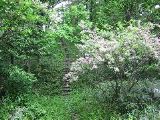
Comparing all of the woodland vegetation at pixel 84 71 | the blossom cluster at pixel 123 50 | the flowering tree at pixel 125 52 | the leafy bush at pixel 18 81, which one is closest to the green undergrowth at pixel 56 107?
the woodland vegetation at pixel 84 71

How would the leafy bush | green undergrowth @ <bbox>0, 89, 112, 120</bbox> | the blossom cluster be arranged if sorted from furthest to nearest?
the leafy bush → green undergrowth @ <bbox>0, 89, 112, 120</bbox> → the blossom cluster

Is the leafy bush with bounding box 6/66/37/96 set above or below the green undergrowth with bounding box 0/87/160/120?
above

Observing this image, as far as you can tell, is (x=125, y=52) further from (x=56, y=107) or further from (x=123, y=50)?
(x=56, y=107)

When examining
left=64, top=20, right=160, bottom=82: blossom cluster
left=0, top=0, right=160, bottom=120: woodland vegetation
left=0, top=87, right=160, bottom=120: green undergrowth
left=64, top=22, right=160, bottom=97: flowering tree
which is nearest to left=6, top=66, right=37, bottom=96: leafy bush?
left=0, top=0, right=160, bottom=120: woodland vegetation

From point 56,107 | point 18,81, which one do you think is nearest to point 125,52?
point 56,107

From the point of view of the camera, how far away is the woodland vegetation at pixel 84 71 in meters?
17.1

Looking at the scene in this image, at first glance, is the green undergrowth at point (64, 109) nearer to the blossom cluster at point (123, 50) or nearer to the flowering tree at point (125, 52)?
the flowering tree at point (125, 52)

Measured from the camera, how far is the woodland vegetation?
1708 centimetres

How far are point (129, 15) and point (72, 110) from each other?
32.8ft

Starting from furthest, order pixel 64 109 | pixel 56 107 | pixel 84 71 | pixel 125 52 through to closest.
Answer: pixel 56 107 < pixel 64 109 < pixel 84 71 < pixel 125 52

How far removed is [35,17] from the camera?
53.6 feet

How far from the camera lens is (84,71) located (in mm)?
18859

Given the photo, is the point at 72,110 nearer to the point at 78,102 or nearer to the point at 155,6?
the point at 78,102

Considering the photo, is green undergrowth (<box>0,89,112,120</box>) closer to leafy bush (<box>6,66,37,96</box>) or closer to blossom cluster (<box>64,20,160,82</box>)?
leafy bush (<box>6,66,37,96</box>)
